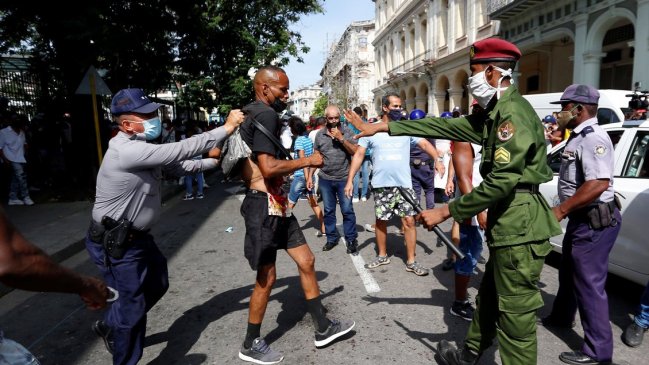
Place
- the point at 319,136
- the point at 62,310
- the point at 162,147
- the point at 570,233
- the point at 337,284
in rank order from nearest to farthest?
the point at 162,147
the point at 570,233
the point at 62,310
the point at 337,284
the point at 319,136

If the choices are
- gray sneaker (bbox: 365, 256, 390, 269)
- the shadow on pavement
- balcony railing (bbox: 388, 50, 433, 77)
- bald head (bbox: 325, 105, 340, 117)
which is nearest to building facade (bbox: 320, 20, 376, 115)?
balcony railing (bbox: 388, 50, 433, 77)

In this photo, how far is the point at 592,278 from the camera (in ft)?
9.86

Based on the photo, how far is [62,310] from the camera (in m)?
4.17

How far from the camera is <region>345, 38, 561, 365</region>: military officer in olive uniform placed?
2219 mm

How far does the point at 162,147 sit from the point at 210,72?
60.8 feet

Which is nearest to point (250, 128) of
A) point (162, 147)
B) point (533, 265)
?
point (162, 147)

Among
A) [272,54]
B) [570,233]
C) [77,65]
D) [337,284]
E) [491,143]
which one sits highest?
[272,54]

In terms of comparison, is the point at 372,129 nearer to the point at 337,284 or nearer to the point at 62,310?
the point at 337,284

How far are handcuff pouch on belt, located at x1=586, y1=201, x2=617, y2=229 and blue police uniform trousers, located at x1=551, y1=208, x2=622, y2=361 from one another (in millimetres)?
34

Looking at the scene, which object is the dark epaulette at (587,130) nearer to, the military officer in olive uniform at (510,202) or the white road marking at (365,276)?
the military officer in olive uniform at (510,202)

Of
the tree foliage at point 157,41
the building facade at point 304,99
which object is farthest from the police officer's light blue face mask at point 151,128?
the building facade at point 304,99

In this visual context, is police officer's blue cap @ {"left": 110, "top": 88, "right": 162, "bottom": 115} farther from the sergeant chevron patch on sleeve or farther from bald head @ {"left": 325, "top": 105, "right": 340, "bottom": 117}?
bald head @ {"left": 325, "top": 105, "right": 340, "bottom": 117}

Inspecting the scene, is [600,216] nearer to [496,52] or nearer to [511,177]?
[511,177]

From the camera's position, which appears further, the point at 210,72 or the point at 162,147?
the point at 210,72
